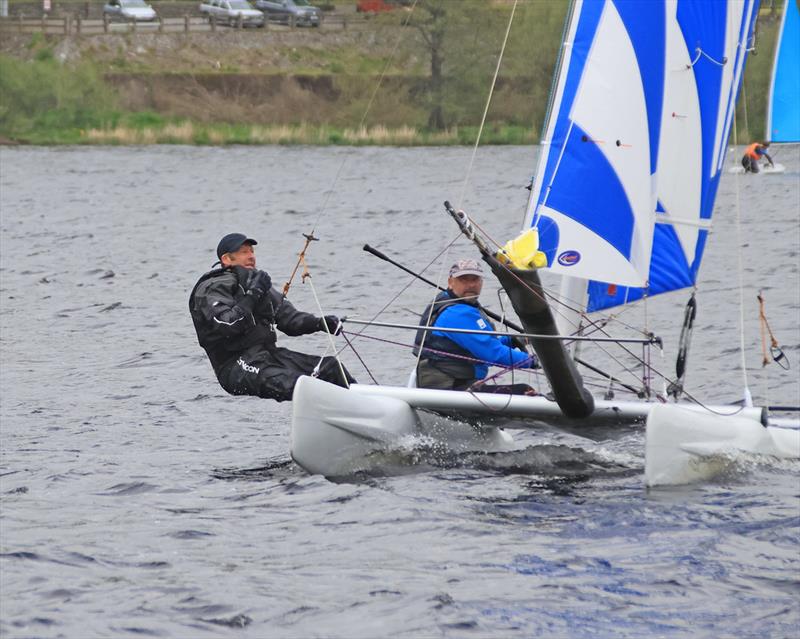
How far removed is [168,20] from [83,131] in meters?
13.3

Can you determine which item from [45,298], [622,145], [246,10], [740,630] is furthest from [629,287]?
[246,10]

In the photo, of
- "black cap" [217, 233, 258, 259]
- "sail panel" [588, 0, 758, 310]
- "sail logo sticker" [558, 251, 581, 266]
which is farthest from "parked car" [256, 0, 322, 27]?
"sail logo sticker" [558, 251, 581, 266]

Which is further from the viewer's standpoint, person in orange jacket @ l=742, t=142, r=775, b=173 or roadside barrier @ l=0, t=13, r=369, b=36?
roadside barrier @ l=0, t=13, r=369, b=36

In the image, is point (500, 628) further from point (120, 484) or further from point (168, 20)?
point (168, 20)

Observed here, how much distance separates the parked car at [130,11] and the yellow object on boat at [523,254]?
5628 cm

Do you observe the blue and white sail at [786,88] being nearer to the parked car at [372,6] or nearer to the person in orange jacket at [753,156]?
the person in orange jacket at [753,156]

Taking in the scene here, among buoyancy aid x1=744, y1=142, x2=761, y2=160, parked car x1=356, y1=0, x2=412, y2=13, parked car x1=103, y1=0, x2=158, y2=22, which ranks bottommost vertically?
buoyancy aid x1=744, y1=142, x2=761, y2=160

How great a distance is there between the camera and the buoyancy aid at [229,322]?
33.4 ft

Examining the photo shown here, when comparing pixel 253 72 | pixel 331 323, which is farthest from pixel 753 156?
pixel 331 323

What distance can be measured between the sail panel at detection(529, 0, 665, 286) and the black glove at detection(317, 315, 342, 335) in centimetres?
147

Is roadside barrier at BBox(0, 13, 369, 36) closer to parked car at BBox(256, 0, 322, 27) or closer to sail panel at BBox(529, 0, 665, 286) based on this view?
parked car at BBox(256, 0, 322, 27)

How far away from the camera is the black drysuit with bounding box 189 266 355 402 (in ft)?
33.5

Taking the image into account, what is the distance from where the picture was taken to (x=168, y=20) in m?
65.0

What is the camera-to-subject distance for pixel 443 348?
32.9 feet
